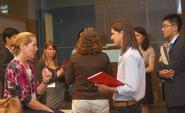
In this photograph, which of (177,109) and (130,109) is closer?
(130,109)

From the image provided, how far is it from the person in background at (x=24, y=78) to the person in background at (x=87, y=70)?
1.21 m

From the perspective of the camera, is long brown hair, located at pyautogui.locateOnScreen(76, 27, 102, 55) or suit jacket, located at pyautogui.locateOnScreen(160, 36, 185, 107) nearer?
suit jacket, located at pyautogui.locateOnScreen(160, 36, 185, 107)

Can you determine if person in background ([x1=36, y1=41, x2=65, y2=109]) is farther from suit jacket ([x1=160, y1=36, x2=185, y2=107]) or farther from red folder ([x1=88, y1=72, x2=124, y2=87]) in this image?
red folder ([x1=88, y1=72, x2=124, y2=87])

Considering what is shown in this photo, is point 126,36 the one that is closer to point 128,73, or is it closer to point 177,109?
point 128,73

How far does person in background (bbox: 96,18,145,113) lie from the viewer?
3777 millimetres

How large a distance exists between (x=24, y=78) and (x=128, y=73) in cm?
89

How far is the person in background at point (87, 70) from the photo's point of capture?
193 inches


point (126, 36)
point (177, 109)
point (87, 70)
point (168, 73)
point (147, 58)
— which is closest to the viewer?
point (126, 36)

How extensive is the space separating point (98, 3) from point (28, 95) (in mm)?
4812

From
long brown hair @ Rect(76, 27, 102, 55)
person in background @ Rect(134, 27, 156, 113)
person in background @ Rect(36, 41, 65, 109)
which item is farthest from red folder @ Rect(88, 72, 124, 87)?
person in background @ Rect(134, 27, 156, 113)

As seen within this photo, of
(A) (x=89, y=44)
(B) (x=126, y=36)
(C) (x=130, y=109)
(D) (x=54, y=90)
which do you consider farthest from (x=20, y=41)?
(D) (x=54, y=90)

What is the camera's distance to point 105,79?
12.5 feet

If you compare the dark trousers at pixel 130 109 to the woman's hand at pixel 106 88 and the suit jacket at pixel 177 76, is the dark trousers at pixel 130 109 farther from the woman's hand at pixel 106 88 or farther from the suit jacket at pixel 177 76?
the suit jacket at pixel 177 76

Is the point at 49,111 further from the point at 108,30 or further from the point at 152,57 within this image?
the point at 108,30
